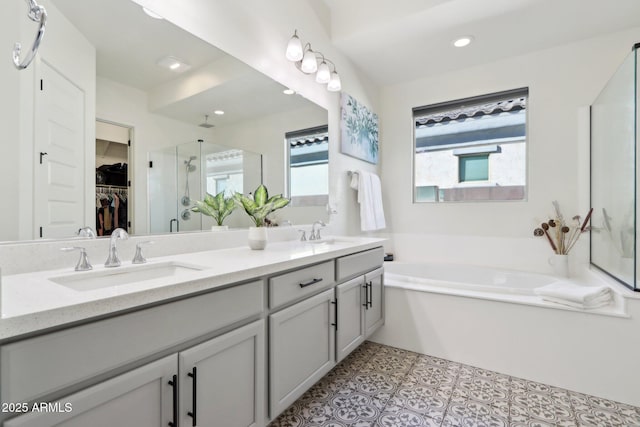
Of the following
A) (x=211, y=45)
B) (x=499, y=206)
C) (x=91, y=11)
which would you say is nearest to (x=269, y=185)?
(x=211, y=45)

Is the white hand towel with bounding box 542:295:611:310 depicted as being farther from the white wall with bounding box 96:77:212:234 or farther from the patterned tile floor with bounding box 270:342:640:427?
the white wall with bounding box 96:77:212:234

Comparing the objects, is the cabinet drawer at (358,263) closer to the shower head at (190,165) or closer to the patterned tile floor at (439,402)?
the patterned tile floor at (439,402)

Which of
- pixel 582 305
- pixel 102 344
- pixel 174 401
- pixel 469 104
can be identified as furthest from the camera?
pixel 469 104

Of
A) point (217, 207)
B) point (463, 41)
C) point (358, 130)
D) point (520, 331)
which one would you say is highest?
point (463, 41)

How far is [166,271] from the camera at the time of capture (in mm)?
1226

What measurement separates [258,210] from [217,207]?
23 cm

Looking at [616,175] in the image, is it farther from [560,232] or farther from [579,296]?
[579,296]

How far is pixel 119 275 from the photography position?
108 cm

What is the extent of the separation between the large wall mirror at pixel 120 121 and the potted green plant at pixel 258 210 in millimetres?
140

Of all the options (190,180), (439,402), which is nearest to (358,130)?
(190,180)

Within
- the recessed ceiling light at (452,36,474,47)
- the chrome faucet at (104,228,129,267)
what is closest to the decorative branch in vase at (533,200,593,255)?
the recessed ceiling light at (452,36,474,47)

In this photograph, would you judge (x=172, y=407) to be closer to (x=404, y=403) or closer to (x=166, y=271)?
(x=166, y=271)

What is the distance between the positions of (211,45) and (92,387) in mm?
1559

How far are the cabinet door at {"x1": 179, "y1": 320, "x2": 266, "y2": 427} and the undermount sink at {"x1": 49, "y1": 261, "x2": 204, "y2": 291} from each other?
0.99 feet
